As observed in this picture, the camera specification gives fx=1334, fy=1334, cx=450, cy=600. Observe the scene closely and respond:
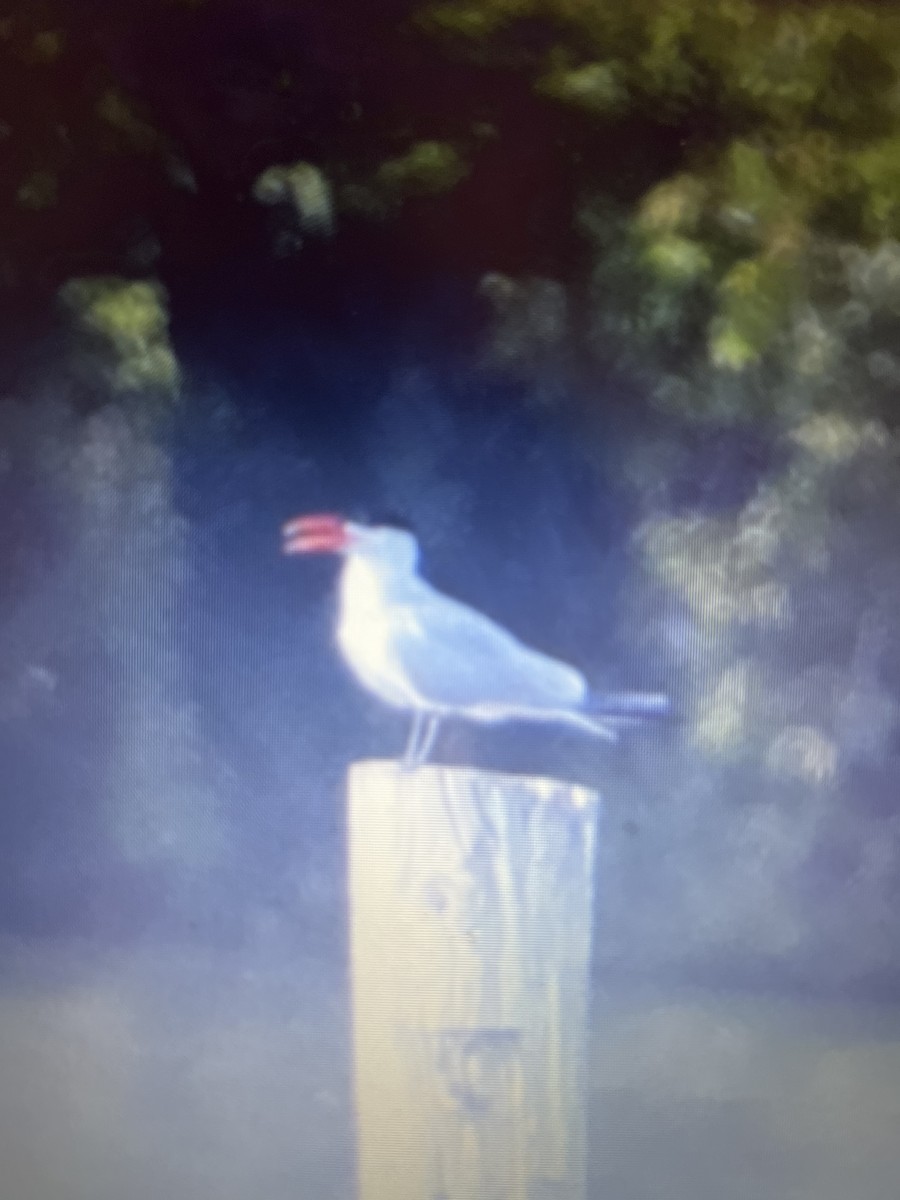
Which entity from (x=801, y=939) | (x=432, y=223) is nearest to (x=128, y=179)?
(x=432, y=223)

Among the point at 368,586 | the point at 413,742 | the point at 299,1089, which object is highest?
the point at 368,586

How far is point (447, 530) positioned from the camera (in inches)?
43.4

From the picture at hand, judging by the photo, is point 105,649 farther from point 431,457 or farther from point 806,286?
point 806,286

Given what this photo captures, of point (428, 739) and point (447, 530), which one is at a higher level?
point (447, 530)

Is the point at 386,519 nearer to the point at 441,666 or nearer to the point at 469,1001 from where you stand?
the point at 441,666

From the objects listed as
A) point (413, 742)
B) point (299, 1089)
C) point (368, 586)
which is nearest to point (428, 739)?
point (413, 742)

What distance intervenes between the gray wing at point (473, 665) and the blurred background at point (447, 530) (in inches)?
0.8

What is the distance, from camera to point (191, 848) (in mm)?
1096

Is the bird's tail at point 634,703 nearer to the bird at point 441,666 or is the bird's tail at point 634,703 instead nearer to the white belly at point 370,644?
the bird at point 441,666

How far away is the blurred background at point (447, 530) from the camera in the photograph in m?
1.09

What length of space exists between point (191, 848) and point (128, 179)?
575mm

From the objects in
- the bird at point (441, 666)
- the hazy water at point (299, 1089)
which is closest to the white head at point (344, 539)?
the bird at point (441, 666)

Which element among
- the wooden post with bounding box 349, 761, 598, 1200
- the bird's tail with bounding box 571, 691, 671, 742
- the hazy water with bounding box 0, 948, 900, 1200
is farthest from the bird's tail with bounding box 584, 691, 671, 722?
the hazy water with bounding box 0, 948, 900, 1200

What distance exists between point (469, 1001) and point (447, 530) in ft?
1.26
